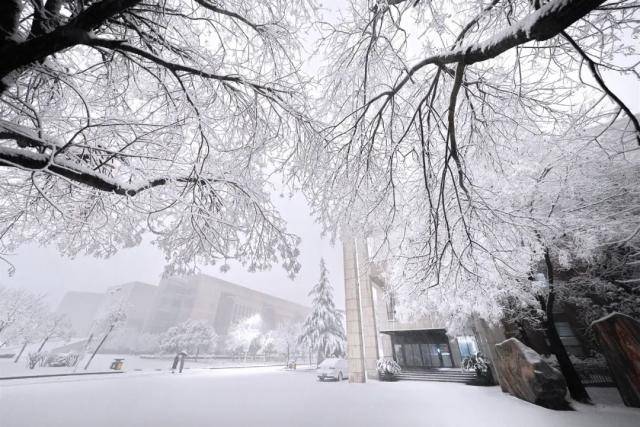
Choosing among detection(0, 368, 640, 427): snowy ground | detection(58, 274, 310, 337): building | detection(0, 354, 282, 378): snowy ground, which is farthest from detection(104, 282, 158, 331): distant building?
detection(0, 368, 640, 427): snowy ground

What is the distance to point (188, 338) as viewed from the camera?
40375 mm

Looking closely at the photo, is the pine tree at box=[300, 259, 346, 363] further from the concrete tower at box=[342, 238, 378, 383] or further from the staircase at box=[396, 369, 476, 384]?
the staircase at box=[396, 369, 476, 384]

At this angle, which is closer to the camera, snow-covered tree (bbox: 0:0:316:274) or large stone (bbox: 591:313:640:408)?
snow-covered tree (bbox: 0:0:316:274)

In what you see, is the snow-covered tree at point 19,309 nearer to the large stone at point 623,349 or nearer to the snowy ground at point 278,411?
the snowy ground at point 278,411

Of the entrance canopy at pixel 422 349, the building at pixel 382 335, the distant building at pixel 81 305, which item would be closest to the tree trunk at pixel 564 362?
the building at pixel 382 335

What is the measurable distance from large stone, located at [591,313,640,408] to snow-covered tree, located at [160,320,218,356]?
1808 inches

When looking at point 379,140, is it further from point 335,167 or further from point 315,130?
point 315,130

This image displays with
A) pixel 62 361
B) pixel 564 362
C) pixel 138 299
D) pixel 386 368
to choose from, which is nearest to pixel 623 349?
pixel 564 362

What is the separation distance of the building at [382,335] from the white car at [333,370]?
151cm

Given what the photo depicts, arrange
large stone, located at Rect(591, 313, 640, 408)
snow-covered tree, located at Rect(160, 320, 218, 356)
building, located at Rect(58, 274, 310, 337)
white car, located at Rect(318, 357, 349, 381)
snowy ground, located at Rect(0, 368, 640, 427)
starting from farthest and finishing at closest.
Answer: building, located at Rect(58, 274, 310, 337) < snow-covered tree, located at Rect(160, 320, 218, 356) < white car, located at Rect(318, 357, 349, 381) < large stone, located at Rect(591, 313, 640, 408) < snowy ground, located at Rect(0, 368, 640, 427)

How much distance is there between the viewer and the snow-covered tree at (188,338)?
39969 millimetres

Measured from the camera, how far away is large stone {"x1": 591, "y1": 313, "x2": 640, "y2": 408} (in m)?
6.71

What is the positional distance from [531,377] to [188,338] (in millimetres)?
44608

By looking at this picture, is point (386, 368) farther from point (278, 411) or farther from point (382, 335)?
point (278, 411)
